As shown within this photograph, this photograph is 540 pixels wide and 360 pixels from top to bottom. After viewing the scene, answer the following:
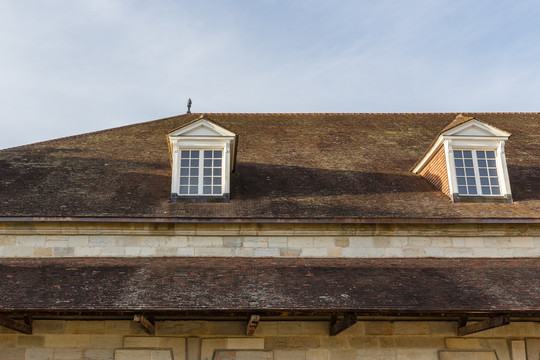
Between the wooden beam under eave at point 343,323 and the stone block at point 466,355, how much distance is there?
1.75m

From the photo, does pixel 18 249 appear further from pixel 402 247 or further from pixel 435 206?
pixel 435 206

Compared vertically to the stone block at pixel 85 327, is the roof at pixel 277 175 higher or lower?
higher

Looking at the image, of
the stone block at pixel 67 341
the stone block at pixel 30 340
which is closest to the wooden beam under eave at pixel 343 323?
the stone block at pixel 67 341

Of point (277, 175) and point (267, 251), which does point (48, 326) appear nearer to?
point (267, 251)

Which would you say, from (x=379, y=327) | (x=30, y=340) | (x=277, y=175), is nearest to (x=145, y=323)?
(x=30, y=340)

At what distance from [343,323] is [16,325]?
15.8ft

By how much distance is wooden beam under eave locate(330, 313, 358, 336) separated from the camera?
812cm

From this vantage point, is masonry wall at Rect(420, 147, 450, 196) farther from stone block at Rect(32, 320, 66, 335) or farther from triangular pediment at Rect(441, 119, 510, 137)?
stone block at Rect(32, 320, 66, 335)

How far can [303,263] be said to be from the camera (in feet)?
31.7

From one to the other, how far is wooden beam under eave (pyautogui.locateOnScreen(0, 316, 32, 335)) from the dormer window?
783 centimetres

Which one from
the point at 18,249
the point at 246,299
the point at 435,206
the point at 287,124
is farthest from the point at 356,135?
the point at 18,249

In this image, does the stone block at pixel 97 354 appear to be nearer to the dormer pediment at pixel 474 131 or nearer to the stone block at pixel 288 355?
the stone block at pixel 288 355

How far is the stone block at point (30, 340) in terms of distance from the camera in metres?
8.67

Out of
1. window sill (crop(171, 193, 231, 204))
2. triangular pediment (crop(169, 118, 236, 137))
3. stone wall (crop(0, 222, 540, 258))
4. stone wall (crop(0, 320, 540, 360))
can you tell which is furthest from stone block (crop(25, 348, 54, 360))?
triangular pediment (crop(169, 118, 236, 137))
